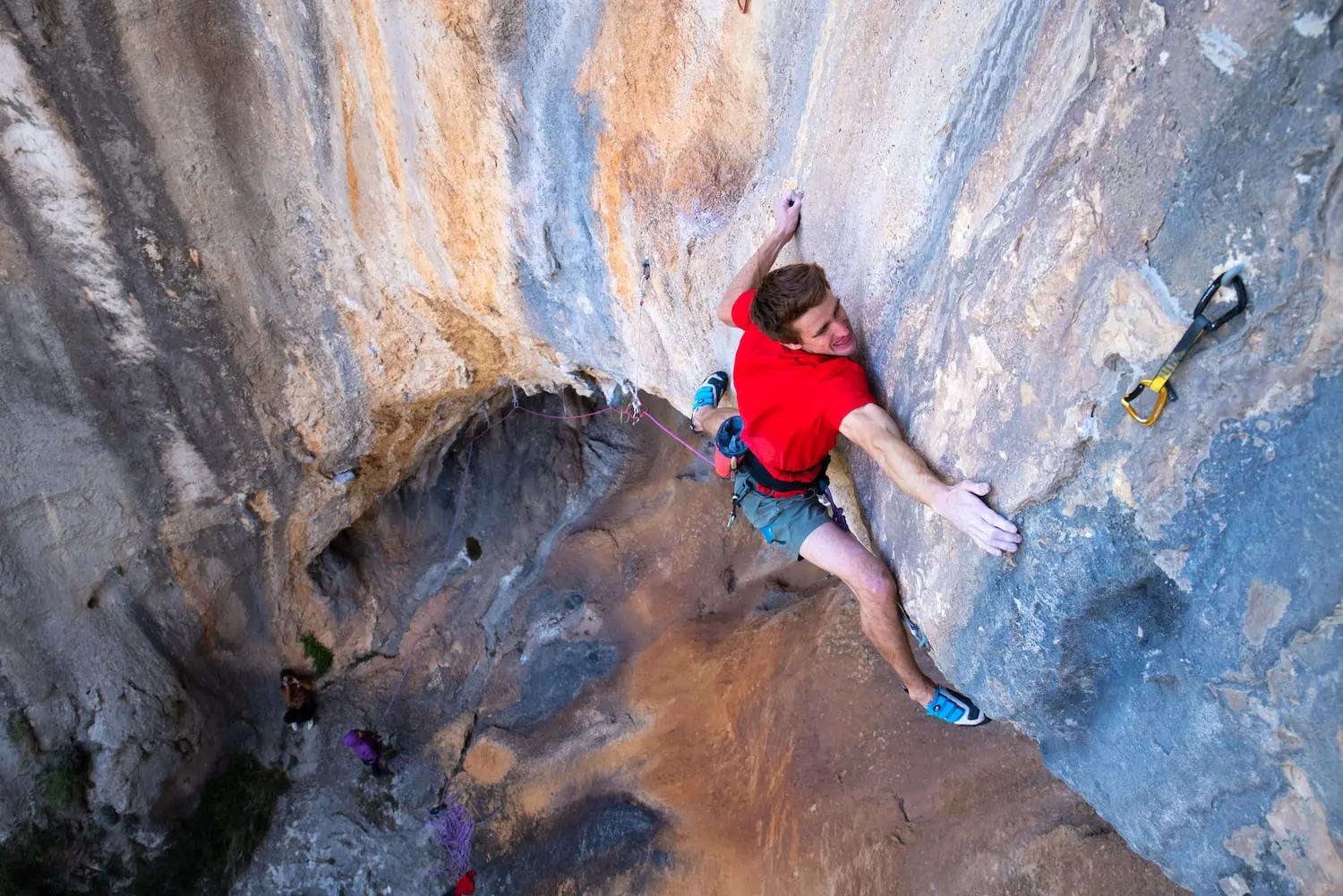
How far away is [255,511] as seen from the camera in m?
4.82

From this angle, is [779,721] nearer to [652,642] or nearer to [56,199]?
[652,642]

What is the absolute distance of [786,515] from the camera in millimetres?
2791

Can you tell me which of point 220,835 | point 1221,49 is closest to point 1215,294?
point 1221,49

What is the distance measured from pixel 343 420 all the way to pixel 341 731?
2460 mm

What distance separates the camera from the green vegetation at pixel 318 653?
5822mm

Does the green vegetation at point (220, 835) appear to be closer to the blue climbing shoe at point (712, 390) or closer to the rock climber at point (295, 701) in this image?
the rock climber at point (295, 701)

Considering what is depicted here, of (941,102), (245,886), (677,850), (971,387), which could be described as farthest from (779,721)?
(245,886)

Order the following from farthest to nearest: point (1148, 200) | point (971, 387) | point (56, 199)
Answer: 1. point (56, 199)
2. point (971, 387)
3. point (1148, 200)

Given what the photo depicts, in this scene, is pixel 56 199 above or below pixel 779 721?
above

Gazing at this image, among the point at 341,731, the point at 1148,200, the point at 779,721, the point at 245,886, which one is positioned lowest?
the point at 245,886

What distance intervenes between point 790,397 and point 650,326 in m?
1.33

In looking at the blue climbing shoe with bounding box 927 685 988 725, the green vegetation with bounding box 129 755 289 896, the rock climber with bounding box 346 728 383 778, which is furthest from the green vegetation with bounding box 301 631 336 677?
the blue climbing shoe with bounding box 927 685 988 725

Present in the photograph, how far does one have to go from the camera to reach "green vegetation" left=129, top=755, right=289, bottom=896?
5039 mm

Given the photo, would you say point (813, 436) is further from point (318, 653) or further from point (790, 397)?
point (318, 653)
